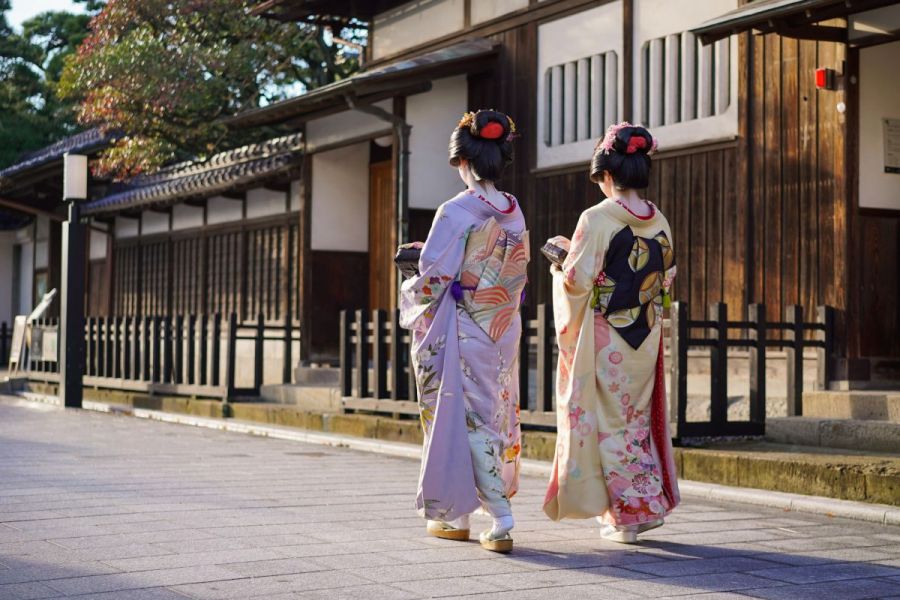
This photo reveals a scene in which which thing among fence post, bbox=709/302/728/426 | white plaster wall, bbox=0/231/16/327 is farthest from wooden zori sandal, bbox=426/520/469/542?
white plaster wall, bbox=0/231/16/327

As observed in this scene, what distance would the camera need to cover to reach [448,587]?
16.6ft

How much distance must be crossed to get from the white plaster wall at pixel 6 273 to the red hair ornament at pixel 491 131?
28.6 m

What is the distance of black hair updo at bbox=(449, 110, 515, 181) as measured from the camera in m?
6.50

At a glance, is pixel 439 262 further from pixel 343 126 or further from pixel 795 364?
pixel 343 126

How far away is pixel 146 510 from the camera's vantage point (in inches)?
282

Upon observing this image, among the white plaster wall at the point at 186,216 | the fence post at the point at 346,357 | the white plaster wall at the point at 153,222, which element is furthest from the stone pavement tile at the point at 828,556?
the white plaster wall at the point at 153,222

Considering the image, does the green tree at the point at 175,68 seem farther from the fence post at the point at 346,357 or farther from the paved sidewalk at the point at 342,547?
the paved sidewalk at the point at 342,547

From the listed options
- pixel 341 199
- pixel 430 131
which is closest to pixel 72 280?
pixel 341 199

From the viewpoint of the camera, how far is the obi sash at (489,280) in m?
6.39

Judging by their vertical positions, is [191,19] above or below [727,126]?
above

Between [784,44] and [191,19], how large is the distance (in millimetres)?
13153

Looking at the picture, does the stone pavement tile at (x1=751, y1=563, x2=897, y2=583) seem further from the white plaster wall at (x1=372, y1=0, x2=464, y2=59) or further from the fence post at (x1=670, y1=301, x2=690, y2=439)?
the white plaster wall at (x1=372, y1=0, x2=464, y2=59)

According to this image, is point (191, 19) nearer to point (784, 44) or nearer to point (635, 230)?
point (784, 44)

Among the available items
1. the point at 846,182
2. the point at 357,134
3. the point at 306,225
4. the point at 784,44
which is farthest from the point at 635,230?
the point at 306,225
